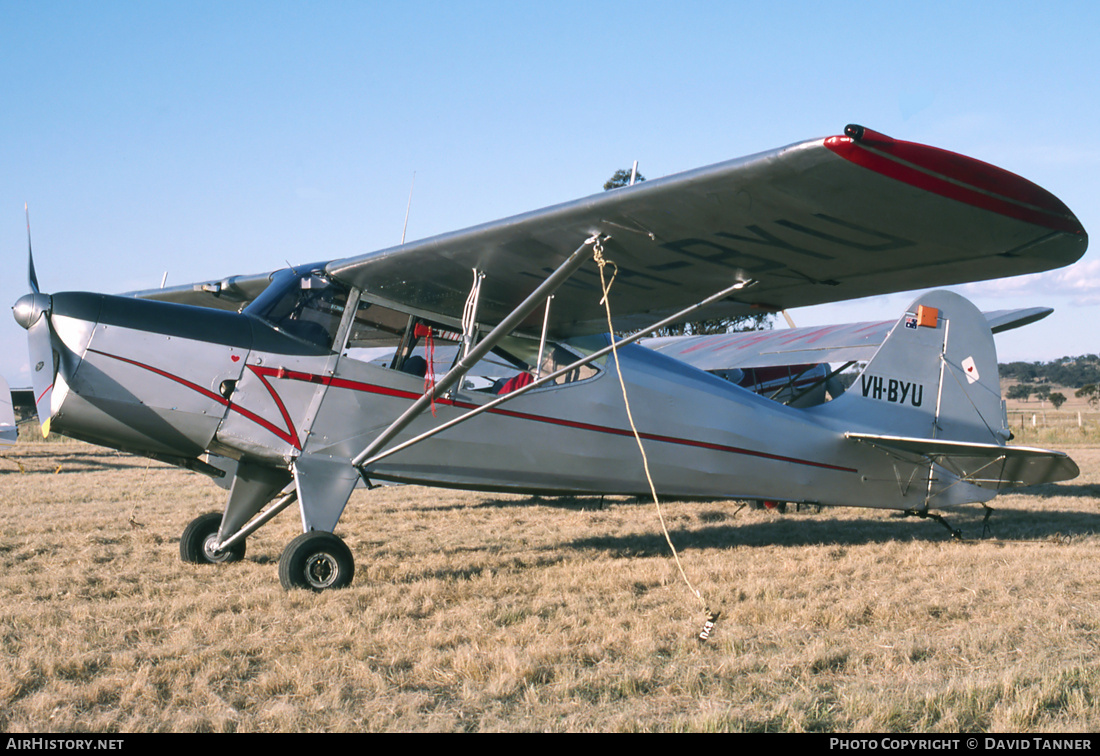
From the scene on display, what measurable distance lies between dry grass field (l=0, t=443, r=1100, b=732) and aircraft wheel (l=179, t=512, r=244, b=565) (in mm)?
167

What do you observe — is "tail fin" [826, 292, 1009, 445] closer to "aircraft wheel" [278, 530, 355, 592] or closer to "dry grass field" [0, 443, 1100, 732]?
"dry grass field" [0, 443, 1100, 732]

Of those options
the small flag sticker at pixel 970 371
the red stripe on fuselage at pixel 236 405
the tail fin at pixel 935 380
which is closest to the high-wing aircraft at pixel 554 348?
the red stripe on fuselage at pixel 236 405

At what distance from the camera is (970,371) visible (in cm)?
802

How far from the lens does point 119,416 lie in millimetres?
4672

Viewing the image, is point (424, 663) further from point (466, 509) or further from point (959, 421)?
point (959, 421)

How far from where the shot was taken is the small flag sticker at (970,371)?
26.2ft

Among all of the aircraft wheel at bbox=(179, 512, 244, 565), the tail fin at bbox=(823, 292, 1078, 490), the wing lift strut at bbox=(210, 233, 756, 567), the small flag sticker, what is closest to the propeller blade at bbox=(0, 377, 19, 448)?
the aircraft wheel at bbox=(179, 512, 244, 565)

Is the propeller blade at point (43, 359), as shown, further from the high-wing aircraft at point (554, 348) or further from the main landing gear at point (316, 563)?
the main landing gear at point (316, 563)

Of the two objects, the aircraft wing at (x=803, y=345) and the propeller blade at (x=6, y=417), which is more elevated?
the aircraft wing at (x=803, y=345)

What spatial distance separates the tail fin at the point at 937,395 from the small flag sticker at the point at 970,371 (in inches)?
0.4

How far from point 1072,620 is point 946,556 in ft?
6.66

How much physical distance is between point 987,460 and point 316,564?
6147mm

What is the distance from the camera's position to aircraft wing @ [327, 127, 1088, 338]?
334 cm
